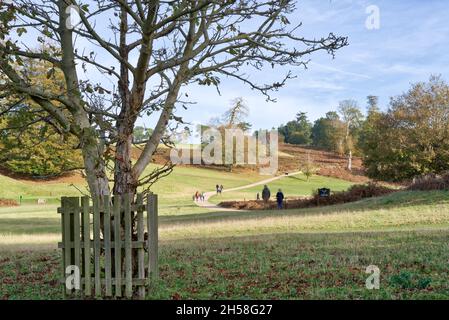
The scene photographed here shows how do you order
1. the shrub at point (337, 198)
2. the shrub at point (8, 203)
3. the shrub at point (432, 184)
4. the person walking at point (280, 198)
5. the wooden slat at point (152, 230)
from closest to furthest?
the wooden slat at point (152, 230)
the shrub at point (432, 184)
the person walking at point (280, 198)
the shrub at point (337, 198)
the shrub at point (8, 203)

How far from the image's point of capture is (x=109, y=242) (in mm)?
6586

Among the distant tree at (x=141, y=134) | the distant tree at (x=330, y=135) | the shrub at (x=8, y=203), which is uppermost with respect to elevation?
the distant tree at (x=330, y=135)

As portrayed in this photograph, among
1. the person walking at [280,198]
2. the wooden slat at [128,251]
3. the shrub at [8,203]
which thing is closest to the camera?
the wooden slat at [128,251]

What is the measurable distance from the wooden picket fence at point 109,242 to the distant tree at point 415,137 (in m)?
38.5

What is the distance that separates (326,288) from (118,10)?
17.2 feet

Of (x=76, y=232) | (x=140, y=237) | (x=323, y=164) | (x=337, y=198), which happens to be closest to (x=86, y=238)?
(x=76, y=232)

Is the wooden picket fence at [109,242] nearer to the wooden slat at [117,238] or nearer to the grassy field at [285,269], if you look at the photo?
the wooden slat at [117,238]

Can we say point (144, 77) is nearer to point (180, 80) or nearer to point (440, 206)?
point (180, 80)

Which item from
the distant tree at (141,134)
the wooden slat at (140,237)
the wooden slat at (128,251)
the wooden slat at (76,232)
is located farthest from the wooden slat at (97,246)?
the distant tree at (141,134)

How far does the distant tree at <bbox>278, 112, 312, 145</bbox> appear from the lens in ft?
387

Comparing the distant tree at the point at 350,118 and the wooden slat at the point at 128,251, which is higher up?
the distant tree at the point at 350,118

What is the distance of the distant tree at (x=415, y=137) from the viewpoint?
41906 mm

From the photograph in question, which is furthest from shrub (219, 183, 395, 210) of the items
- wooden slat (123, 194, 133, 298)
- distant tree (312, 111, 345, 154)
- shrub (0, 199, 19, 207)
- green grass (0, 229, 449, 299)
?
distant tree (312, 111, 345, 154)

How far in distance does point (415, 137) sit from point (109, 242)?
4033 cm
